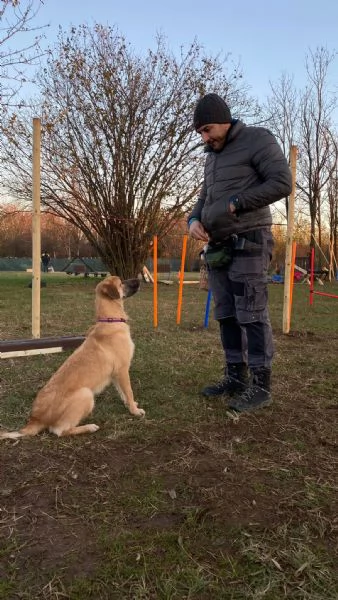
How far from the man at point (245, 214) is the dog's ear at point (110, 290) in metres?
0.84

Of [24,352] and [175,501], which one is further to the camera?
[24,352]

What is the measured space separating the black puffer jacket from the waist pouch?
0.27 feet

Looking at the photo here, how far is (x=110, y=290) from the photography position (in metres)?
3.83

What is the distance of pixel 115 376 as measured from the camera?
3490 millimetres

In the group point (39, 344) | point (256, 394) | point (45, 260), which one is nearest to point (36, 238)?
point (39, 344)

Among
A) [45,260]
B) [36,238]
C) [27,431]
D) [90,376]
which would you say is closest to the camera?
[27,431]

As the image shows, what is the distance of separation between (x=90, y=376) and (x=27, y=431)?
544mm

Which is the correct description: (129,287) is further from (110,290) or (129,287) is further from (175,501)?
(175,501)

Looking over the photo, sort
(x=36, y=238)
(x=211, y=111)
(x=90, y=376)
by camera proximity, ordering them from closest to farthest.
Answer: (x=90, y=376) → (x=211, y=111) → (x=36, y=238)

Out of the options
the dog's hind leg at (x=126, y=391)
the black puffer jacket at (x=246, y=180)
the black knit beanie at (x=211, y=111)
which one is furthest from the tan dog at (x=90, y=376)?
the black knit beanie at (x=211, y=111)

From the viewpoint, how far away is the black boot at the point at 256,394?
3416 millimetres

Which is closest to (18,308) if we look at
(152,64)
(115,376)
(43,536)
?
(115,376)

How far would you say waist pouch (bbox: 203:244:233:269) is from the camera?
11.3 feet

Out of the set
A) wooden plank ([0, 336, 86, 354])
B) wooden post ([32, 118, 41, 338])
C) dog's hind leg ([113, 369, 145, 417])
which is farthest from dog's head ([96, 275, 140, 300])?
wooden post ([32, 118, 41, 338])
